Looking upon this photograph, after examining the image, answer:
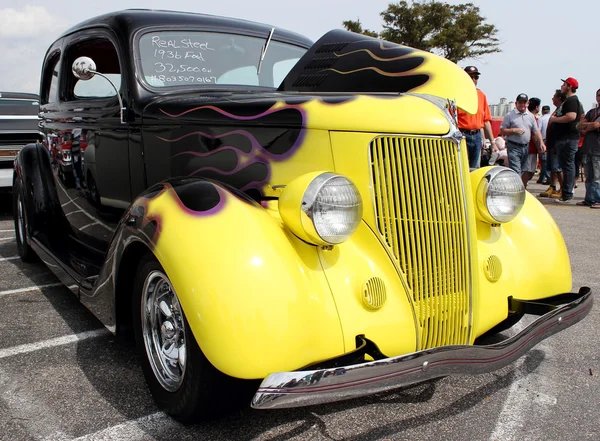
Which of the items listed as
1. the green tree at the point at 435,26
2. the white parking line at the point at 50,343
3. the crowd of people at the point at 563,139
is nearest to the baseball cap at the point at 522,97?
the crowd of people at the point at 563,139

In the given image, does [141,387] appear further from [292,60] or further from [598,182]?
[598,182]

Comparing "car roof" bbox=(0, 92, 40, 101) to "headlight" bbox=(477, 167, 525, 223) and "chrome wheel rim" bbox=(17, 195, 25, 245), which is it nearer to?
"chrome wheel rim" bbox=(17, 195, 25, 245)

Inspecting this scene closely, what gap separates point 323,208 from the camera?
2.03 metres

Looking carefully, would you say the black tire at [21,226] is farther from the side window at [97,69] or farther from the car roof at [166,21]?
the car roof at [166,21]

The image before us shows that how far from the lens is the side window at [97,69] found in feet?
10.9

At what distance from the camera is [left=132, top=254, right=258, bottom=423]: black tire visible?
6.59ft

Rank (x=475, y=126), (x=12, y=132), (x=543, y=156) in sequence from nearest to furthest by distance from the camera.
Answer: (x=475, y=126)
(x=12, y=132)
(x=543, y=156)

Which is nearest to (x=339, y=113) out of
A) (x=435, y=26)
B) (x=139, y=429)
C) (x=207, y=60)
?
(x=207, y=60)

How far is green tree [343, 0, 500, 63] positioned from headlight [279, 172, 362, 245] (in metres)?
28.3

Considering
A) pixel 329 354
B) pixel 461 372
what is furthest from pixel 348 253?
pixel 461 372

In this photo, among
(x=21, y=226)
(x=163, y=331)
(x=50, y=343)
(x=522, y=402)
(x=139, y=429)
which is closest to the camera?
(x=139, y=429)

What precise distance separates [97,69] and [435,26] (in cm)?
2909

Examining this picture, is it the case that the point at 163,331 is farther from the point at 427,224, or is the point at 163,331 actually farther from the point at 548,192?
the point at 548,192

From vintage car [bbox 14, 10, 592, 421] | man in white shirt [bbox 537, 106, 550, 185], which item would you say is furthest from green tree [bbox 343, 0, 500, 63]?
vintage car [bbox 14, 10, 592, 421]
